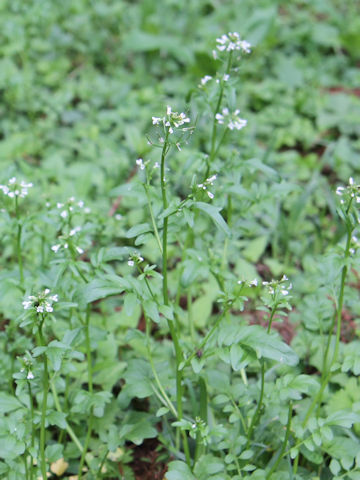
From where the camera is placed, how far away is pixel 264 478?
A: 220 centimetres

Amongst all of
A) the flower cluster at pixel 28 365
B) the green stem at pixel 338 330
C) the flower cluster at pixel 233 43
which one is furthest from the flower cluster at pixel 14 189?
the green stem at pixel 338 330

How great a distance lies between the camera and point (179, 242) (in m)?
2.78

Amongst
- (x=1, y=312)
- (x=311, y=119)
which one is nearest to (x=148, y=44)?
(x=311, y=119)

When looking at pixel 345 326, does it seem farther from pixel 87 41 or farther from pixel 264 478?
pixel 87 41

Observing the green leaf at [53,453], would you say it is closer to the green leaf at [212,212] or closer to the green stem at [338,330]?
the green stem at [338,330]

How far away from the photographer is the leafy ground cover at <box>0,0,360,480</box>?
7.20 ft

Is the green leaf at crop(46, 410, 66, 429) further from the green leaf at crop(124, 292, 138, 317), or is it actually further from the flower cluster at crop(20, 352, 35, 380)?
the green leaf at crop(124, 292, 138, 317)

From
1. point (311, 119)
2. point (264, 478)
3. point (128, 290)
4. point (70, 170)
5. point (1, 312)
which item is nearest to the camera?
point (128, 290)

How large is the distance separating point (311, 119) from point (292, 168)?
89 cm

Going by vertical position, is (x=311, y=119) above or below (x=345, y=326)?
above

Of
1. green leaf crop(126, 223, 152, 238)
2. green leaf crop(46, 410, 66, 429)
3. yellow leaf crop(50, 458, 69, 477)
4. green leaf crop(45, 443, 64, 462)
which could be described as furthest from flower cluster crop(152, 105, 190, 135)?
yellow leaf crop(50, 458, 69, 477)

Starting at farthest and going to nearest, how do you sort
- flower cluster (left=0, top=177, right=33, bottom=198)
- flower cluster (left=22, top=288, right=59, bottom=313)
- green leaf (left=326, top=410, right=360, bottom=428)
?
flower cluster (left=0, top=177, right=33, bottom=198) < green leaf (left=326, top=410, right=360, bottom=428) < flower cluster (left=22, top=288, right=59, bottom=313)

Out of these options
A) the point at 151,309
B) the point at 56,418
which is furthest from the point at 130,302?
the point at 56,418

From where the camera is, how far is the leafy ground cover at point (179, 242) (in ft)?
7.20
